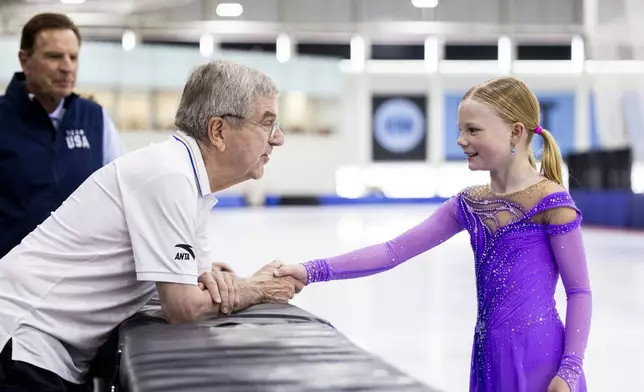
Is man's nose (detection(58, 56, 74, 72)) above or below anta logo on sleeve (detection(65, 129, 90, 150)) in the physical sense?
above

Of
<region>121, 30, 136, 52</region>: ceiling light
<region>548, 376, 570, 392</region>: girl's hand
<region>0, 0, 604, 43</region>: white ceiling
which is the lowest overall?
<region>548, 376, 570, 392</region>: girl's hand

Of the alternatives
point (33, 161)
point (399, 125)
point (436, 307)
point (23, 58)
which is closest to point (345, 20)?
point (399, 125)

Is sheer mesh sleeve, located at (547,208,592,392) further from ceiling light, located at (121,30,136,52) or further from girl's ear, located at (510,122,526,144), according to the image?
ceiling light, located at (121,30,136,52)

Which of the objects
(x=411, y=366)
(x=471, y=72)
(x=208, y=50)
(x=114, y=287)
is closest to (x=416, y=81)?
(x=471, y=72)

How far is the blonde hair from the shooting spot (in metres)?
1.94

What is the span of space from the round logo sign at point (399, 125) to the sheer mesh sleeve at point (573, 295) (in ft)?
82.7

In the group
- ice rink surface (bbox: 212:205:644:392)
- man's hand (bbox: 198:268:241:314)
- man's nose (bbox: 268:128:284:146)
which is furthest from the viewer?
ice rink surface (bbox: 212:205:644:392)

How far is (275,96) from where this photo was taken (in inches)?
81.2

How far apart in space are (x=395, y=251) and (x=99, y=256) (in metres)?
0.78

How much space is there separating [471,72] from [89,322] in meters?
26.7

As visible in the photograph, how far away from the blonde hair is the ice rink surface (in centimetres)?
118

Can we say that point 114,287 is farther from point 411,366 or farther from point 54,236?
point 411,366

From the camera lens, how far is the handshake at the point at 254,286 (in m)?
1.96

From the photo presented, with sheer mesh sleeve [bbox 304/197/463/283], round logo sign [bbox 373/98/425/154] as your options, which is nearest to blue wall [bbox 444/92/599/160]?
round logo sign [bbox 373/98/425/154]
